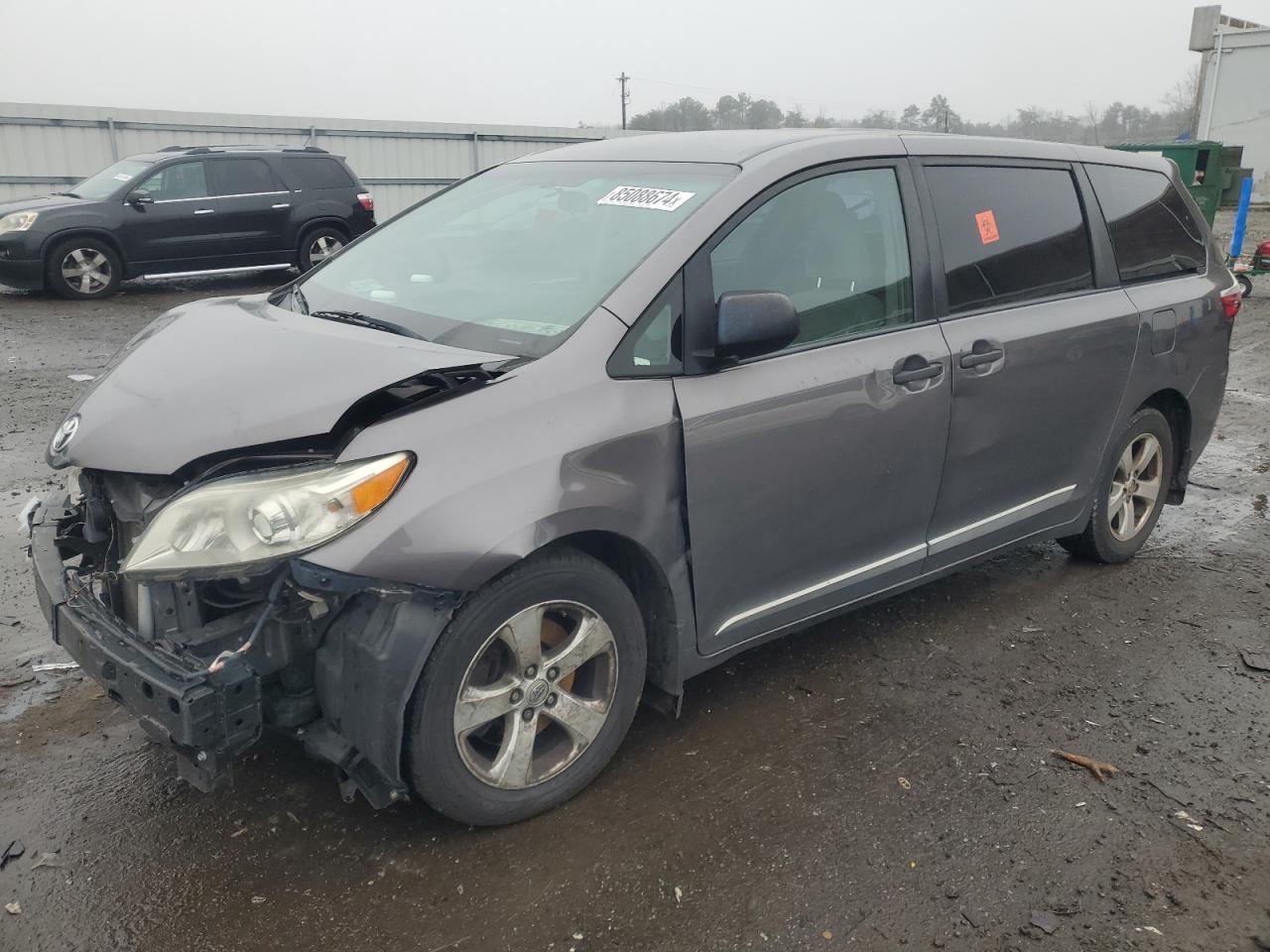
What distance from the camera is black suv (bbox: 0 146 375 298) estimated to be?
11.9 m

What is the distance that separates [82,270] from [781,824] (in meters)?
Result: 12.0

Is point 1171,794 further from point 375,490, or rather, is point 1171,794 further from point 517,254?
point 517,254

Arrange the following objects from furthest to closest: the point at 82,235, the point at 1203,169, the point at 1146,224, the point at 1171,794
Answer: the point at 1203,169 → the point at 82,235 → the point at 1146,224 → the point at 1171,794

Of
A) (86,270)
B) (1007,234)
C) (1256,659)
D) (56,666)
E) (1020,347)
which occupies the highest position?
(1007,234)

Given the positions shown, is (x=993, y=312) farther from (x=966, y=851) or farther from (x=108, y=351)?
(x=108, y=351)

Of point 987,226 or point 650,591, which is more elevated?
point 987,226

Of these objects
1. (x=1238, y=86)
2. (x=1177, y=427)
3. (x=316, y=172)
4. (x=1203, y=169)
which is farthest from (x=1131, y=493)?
(x=1238, y=86)

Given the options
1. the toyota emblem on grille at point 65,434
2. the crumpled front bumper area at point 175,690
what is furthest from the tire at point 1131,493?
the toyota emblem on grille at point 65,434

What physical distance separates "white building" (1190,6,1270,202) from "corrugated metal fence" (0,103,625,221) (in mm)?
17625

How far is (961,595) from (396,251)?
2676 mm

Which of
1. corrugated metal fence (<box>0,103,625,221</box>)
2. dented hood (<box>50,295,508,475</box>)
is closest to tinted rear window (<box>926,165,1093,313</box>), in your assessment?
dented hood (<box>50,295,508,475</box>)

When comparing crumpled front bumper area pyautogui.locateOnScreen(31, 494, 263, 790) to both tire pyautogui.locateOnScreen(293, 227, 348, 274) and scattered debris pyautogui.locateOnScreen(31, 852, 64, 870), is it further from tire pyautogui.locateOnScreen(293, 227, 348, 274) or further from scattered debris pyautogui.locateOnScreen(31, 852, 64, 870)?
tire pyautogui.locateOnScreen(293, 227, 348, 274)

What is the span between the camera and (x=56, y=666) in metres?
3.66

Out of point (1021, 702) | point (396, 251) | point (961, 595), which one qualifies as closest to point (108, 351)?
point (396, 251)
